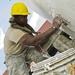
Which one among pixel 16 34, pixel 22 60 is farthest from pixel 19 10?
pixel 22 60

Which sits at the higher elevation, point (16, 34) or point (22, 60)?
point (16, 34)

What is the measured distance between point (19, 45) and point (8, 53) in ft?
0.60

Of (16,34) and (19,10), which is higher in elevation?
(19,10)

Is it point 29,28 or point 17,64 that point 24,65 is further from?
point 29,28

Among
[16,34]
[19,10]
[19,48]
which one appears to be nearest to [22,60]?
[19,48]

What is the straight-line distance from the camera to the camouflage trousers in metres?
3.45

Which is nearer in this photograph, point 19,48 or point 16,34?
point 16,34

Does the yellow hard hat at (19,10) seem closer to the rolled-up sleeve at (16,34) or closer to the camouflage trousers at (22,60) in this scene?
the rolled-up sleeve at (16,34)

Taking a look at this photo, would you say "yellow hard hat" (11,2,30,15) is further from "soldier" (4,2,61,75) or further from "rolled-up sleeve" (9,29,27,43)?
"rolled-up sleeve" (9,29,27,43)

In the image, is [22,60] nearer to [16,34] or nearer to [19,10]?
[16,34]

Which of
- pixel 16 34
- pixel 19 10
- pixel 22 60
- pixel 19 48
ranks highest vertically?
pixel 19 10

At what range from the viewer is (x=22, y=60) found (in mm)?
3457

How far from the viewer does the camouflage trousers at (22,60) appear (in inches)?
136

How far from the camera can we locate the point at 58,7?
294 centimetres
